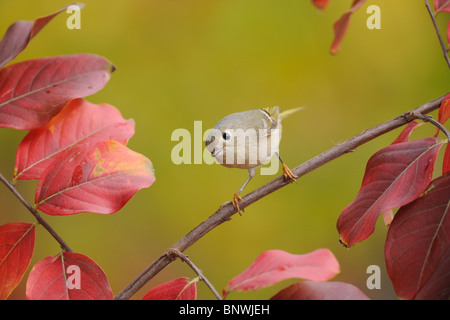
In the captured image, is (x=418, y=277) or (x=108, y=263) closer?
(x=418, y=277)

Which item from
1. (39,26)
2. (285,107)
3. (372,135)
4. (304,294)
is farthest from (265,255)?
(285,107)

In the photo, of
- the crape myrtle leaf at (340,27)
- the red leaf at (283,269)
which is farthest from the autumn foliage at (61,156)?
the crape myrtle leaf at (340,27)

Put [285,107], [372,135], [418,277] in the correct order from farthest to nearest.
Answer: [285,107]
[372,135]
[418,277]

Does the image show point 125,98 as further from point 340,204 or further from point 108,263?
point 340,204

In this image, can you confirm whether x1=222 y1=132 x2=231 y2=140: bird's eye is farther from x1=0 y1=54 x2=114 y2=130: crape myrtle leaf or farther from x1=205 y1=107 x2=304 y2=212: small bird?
x1=0 y1=54 x2=114 y2=130: crape myrtle leaf

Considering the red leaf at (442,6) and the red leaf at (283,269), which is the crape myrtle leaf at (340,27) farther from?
the red leaf at (283,269)

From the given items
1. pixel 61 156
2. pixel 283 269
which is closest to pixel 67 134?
pixel 61 156
